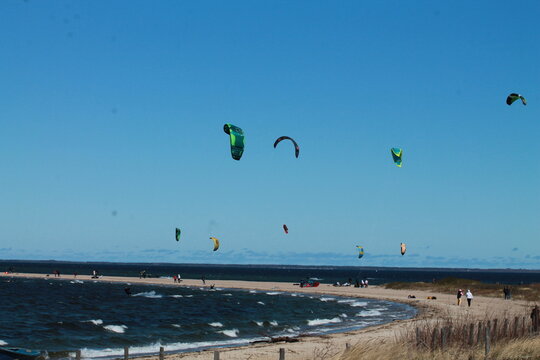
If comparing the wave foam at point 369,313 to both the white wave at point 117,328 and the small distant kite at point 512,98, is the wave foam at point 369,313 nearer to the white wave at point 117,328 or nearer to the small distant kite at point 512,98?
the white wave at point 117,328

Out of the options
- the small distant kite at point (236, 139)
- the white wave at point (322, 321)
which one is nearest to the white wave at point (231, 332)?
the white wave at point (322, 321)

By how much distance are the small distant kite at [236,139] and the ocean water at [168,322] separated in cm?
872

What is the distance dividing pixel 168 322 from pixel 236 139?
1560 centimetres

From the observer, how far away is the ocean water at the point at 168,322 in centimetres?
2986

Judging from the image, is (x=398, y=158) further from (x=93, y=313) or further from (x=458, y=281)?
(x=458, y=281)

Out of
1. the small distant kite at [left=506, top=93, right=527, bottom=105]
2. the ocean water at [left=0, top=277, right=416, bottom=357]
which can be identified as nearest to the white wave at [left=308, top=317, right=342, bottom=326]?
the ocean water at [left=0, top=277, right=416, bottom=357]

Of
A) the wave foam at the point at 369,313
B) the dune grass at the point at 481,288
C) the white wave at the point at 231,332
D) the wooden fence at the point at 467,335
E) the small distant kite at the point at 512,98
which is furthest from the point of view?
the dune grass at the point at 481,288

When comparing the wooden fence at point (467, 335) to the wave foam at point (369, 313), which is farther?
the wave foam at point (369, 313)

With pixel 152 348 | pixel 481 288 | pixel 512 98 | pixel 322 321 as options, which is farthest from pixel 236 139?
pixel 481 288

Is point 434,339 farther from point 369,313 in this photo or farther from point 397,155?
point 369,313

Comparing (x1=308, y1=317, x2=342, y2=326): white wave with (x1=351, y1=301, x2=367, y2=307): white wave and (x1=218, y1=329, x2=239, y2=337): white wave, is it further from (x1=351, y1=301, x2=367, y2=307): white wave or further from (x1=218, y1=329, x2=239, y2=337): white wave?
(x1=351, y1=301, x2=367, y2=307): white wave

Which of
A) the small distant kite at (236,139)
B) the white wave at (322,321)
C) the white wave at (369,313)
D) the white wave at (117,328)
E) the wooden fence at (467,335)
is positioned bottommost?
the white wave at (117,328)

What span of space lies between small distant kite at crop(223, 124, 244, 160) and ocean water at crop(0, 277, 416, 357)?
8.72m

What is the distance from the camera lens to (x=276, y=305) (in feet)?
177
